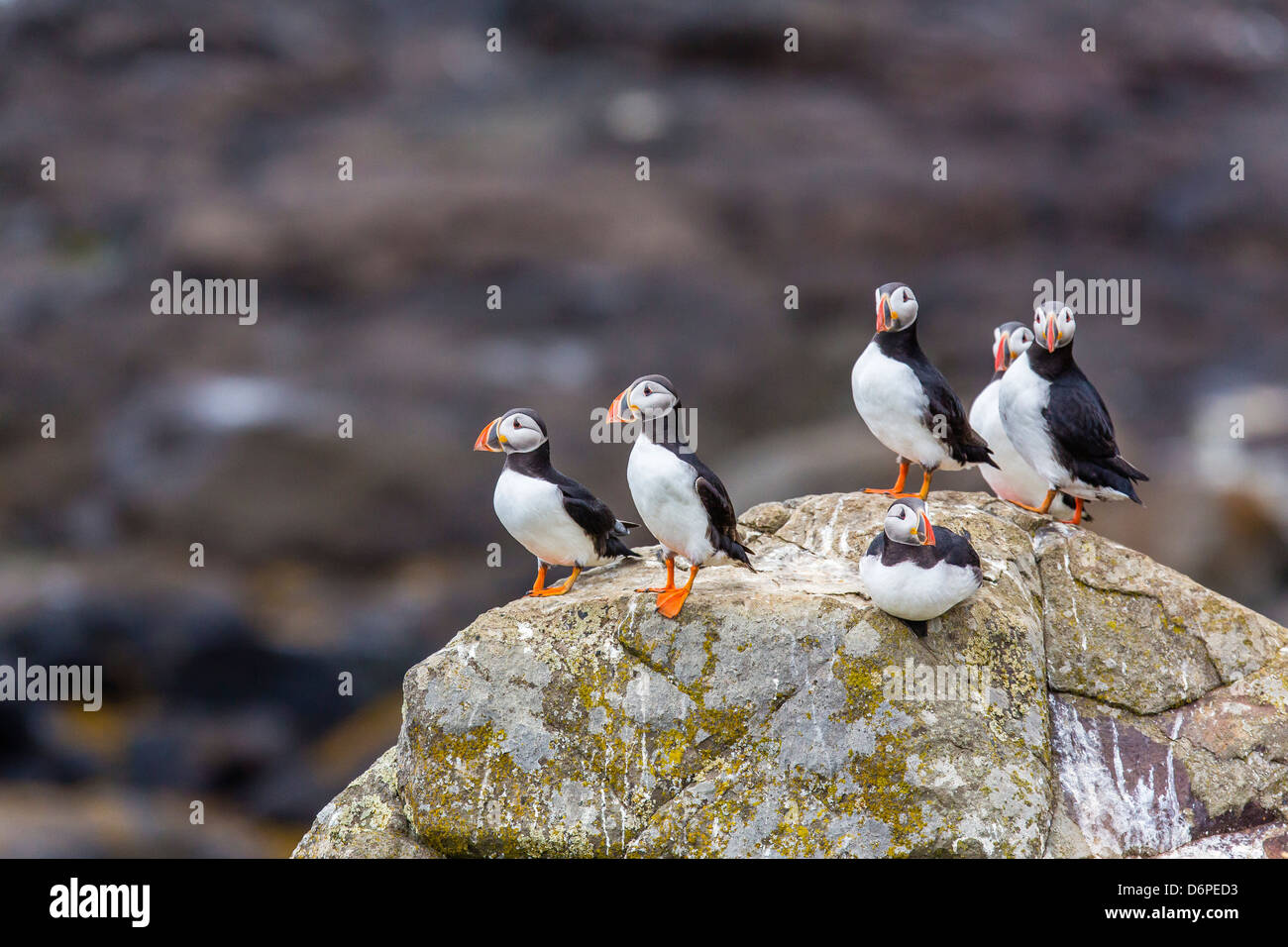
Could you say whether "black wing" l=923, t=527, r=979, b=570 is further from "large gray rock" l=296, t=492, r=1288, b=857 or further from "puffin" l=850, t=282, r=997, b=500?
"puffin" l=850, t=282, r=997, b=500

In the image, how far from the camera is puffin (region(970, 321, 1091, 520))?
28.5ft

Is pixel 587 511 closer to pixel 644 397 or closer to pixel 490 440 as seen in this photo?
pixel 490 440

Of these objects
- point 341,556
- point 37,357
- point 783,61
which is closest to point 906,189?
point 783,61

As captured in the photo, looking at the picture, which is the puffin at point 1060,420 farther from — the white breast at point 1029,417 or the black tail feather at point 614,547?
the black tail feather at point 614,547

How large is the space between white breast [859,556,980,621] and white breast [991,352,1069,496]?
1734 millimetres

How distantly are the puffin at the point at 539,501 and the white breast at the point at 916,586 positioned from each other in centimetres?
161

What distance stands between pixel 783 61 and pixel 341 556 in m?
21.7

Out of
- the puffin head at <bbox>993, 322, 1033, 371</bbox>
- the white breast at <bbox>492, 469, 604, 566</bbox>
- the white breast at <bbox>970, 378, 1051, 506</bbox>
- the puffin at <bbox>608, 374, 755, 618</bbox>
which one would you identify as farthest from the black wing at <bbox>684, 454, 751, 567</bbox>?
the puffin head at <bbox>993, 322, 1033, 371</bbox>

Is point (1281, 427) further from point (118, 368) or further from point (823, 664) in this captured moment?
point (118, 368)

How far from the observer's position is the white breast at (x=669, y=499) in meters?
6.87

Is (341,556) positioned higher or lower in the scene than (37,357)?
lower

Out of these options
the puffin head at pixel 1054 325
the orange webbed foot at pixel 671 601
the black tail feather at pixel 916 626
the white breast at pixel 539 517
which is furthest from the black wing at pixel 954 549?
the white breast at pixel 539 517

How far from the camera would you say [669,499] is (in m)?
6.88

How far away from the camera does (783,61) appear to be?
37438 millimetres
